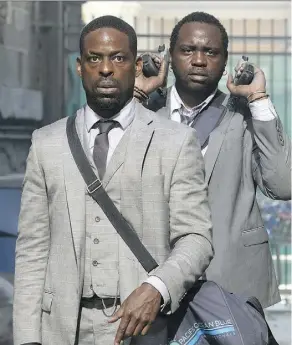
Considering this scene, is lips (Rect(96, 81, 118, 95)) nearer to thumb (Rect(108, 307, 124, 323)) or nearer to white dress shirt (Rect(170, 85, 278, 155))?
thumb (Rect(108, 307, 124, 323))

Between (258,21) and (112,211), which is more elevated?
(258,21)

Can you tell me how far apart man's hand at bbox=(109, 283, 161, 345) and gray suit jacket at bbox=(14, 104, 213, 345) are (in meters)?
0.21

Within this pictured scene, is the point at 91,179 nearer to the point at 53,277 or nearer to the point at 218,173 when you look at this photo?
the point at 53,277

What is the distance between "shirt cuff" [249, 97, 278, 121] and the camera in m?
4.55

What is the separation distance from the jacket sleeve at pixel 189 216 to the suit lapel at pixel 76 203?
0.26m

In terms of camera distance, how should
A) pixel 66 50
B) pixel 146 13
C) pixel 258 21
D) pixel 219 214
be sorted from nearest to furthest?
pixel 219 214 < pixel 66 50 < pixel 258 21 < pixel 146 13

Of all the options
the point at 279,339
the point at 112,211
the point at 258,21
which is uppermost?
the point at 258,21

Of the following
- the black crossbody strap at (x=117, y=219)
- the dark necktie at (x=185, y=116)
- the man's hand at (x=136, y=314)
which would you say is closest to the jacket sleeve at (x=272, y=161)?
the dark necktie at (x=185, y=116)

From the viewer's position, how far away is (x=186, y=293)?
349 cm

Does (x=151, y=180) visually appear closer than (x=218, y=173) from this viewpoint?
Yes

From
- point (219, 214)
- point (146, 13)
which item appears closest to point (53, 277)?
point (219, 214)

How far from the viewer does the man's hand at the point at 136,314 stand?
10.5 feet

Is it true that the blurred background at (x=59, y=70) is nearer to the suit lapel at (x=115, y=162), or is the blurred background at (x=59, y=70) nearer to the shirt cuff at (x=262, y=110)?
the shirt cuff at (x=262, y=110)

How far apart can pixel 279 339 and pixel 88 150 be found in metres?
5.70
